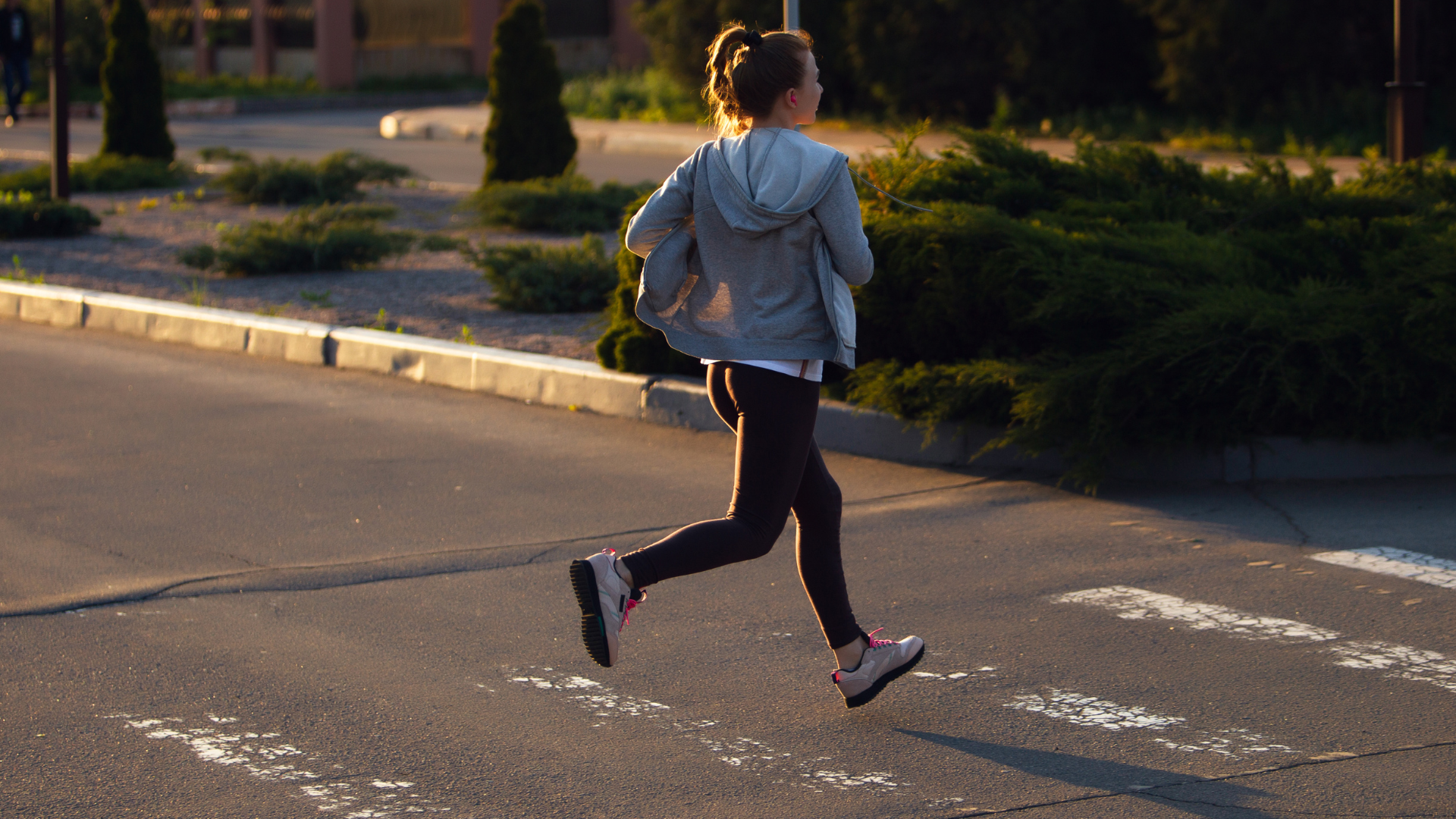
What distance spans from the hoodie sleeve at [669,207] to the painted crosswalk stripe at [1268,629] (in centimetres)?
190

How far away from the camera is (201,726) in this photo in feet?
13.8

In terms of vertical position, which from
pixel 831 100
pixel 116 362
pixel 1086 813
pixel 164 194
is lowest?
pixel 1086 813

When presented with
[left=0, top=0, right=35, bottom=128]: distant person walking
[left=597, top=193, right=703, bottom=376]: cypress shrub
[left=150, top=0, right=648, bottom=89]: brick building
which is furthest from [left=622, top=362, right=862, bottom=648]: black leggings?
[left=150, top=0, right=648, bottom=89]: brick building

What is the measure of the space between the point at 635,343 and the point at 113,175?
42.9 feet

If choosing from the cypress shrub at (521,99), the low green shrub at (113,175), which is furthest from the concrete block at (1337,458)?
the low green shrub at (113,175)

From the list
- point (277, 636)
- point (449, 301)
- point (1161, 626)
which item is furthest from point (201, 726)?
point (449, 301)

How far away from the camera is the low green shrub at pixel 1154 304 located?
6.49 m

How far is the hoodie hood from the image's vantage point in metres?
3.99

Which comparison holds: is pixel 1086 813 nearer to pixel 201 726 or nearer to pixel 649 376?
pixel 201 726

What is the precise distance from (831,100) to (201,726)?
82.0ft

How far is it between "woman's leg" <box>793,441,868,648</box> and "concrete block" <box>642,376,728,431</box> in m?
3.40

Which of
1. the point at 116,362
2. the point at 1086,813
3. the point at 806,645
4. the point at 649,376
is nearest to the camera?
the point at 1086,813

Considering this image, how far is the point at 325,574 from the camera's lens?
5656 mm

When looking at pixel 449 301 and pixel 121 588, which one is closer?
pixel 121 588
